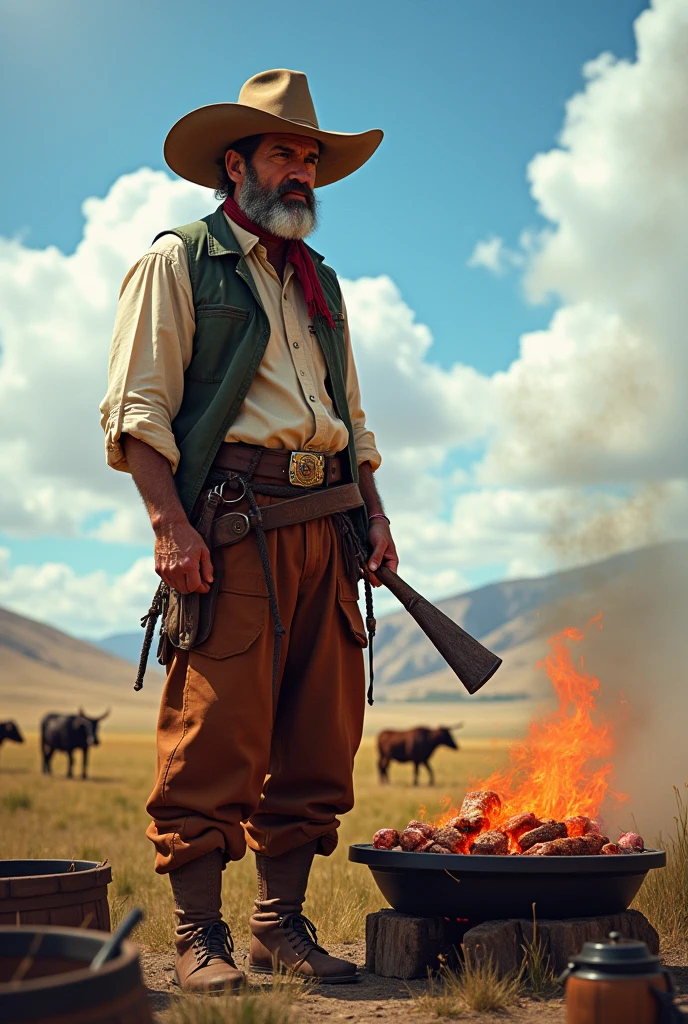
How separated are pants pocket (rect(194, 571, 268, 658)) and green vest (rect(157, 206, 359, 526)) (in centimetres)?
29

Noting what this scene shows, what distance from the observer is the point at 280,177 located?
3910mm

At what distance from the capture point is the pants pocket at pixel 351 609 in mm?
3842

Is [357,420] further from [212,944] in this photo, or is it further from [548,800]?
[212,944]

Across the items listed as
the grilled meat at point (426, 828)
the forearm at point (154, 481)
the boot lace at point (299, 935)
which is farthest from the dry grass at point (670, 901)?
the forearm at point (154, 481)

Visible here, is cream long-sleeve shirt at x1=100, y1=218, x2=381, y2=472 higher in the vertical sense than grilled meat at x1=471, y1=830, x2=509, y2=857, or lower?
higher

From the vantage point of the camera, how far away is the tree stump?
3.42 meters

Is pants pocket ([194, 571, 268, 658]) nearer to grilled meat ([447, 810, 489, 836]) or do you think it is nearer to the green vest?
the green vest

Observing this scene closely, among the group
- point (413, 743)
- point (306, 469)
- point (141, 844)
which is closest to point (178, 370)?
point (306, 469)

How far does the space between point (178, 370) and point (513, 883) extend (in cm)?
Answer: 197

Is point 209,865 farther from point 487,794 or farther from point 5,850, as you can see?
point 5,850

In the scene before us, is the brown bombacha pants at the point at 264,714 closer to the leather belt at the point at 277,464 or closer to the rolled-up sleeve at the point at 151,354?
the leather belt at the point at 277,464

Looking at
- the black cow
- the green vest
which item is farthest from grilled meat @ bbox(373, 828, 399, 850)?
the black cow

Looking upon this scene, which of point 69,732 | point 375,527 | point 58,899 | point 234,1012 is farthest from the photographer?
point 69,732

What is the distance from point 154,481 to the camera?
11.5ft
